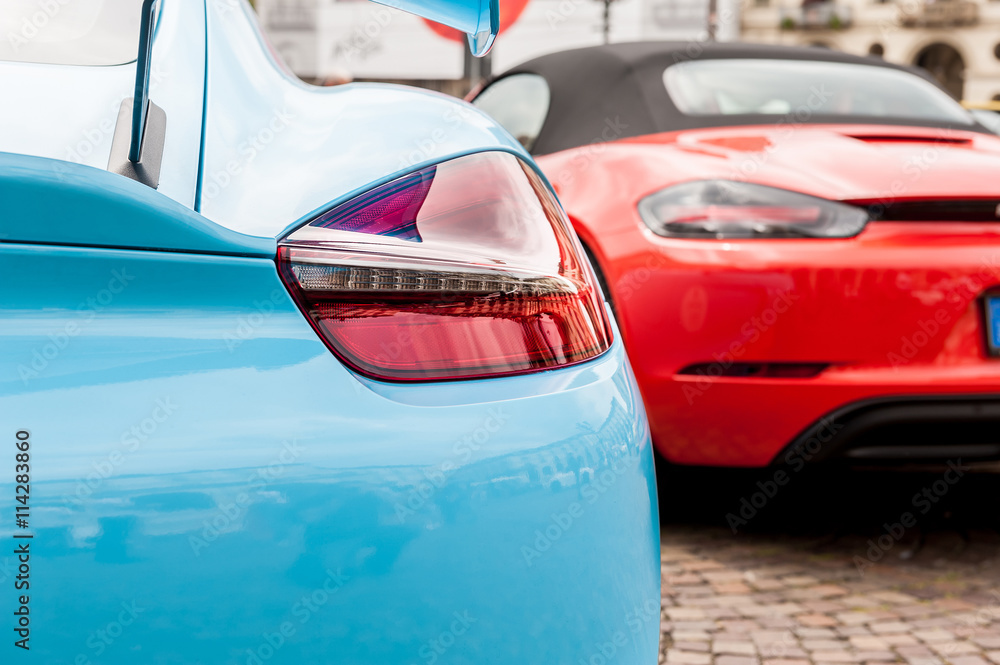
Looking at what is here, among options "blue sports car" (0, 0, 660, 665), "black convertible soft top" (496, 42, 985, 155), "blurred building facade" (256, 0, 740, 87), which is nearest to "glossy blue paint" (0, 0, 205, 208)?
"blue sports car" (0, 0, 660, 665)

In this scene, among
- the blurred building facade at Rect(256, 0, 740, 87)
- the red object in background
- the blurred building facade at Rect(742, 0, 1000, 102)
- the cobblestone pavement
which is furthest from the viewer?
the blurred building facade at Rect(742, 0, 1000, 102)

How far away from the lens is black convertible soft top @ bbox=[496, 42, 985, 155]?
10.9 ft

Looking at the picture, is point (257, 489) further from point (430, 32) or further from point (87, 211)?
point (430, 32)

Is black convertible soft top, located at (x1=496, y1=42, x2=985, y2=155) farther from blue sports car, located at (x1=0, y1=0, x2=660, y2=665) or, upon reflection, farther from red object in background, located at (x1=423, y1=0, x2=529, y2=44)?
blue sports car, located at (x1=0, y1=0, x2=660, y2=665)

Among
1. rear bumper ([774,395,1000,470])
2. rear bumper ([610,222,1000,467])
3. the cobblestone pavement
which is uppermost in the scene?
rear bumper ([610,222,1000,467])

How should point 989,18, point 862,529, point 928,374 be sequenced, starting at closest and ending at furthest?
point 928,374
point 862,529
point 989,18

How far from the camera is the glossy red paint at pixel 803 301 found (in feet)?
8.15

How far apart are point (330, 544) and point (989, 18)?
42.3 meters

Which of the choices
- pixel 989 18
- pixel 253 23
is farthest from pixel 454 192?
pixel 989 18

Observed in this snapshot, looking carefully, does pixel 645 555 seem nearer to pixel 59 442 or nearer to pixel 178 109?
pixel 59 442

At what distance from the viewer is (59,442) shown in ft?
2.78

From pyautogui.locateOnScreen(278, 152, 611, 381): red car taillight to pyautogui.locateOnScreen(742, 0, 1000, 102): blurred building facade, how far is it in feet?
130

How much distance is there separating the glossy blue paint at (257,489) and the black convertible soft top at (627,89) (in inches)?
96.4

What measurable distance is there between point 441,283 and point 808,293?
65.6 inches
